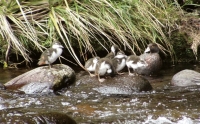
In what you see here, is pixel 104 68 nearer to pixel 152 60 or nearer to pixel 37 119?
pixel 152 60

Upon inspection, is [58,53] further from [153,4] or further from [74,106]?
[153,4]

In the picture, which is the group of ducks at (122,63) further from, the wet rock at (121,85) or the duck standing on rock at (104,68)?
the wet rock at (121,85)

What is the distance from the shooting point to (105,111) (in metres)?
5.41

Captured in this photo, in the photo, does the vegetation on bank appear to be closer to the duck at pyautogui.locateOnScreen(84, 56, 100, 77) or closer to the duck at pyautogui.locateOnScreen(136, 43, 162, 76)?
the duck at pyautogui.locateOnScreen(136, 43, 162, 76)

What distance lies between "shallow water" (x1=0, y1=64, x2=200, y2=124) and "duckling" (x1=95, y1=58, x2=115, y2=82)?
1.43 ft

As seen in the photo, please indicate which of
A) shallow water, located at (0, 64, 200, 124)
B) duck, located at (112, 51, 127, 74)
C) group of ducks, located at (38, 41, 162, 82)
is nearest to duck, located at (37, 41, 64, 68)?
group of ducks, located at (38, 41, 162, 82)

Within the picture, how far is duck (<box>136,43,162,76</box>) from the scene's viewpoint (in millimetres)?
7754

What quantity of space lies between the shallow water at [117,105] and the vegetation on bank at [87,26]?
150 cm

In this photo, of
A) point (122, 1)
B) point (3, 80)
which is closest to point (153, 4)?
point (122, 1)

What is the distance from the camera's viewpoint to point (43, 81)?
6.57m

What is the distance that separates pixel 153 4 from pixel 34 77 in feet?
10.6

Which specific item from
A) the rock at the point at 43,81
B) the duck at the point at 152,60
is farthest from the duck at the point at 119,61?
the rock at the point at 43,81

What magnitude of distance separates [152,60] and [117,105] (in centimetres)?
240

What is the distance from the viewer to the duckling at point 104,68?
6582mm
